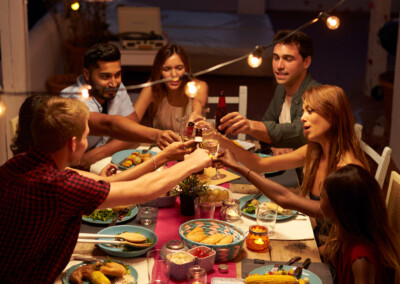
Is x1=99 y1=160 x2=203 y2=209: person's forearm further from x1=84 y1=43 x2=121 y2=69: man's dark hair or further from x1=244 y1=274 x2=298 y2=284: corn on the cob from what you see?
x1=84 y1=43 x2=121 y2=69: man's dark hair

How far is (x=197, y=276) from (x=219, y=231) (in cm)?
44

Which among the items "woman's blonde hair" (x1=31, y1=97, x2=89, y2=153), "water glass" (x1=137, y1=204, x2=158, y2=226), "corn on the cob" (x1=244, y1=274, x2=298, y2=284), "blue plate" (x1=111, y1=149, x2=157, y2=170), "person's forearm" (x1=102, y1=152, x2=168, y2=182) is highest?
"woman's blonde hair" (x1=31, y1=97, x2=89, y2=153)

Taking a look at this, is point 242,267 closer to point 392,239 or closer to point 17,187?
point 392,239

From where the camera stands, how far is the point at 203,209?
8.62ft

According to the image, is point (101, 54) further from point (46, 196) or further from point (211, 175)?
point (46, 196)

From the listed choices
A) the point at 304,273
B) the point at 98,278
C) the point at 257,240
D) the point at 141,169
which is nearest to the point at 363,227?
the point at 304,273

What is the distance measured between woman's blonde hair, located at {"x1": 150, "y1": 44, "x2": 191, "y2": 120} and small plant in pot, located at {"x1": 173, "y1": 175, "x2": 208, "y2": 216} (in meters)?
1.41

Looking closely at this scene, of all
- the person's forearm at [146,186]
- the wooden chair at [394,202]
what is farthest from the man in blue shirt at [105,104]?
the wooden chair at [394,202]

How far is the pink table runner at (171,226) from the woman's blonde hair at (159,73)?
1.42 meters

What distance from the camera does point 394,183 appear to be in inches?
108

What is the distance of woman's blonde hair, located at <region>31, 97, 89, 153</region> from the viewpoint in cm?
200

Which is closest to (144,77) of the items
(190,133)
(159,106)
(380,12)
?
(380,12)

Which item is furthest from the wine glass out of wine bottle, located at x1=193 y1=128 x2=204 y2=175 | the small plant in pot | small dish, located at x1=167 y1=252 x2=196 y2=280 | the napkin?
small dish, located at x1=167 y1=252 x2=196 y2=280

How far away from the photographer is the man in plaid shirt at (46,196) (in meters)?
1.97
